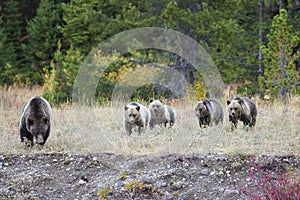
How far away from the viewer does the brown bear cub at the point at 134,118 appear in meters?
10.0

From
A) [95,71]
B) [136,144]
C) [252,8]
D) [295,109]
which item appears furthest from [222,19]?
[136,144]

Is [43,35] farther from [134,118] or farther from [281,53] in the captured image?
[134,118]

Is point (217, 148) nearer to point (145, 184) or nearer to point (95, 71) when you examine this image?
point (145, 184)

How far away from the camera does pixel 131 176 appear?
7445mm

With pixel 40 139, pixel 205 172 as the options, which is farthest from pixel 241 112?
pixel 40 139

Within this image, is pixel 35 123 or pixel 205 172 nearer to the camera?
pixel 205 172

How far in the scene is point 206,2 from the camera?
53.8 feet

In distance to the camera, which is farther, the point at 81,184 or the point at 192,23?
the point at 192,23

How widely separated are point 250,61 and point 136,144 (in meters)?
9.16

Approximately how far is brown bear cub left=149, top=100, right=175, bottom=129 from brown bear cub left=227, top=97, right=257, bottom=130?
1.43 meters

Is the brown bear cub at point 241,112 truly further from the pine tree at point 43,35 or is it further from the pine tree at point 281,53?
the pine tree at point 43,35

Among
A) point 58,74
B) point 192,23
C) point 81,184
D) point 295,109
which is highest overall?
point 192,23

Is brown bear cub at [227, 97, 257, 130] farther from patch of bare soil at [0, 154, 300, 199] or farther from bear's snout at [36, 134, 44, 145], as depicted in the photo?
bear's snout at [36, 134, 44, 145]

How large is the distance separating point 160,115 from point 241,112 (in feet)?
5.78
